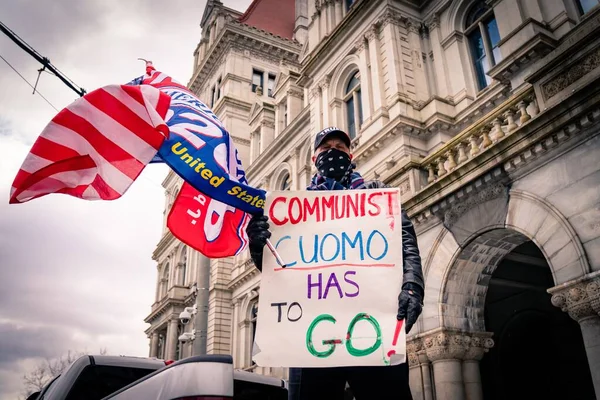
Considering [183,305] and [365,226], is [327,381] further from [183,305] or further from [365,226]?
[183,305]

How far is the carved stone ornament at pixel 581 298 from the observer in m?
6.85

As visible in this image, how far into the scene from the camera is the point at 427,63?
16672 mm

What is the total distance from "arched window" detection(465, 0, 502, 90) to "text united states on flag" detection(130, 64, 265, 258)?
11.5 m

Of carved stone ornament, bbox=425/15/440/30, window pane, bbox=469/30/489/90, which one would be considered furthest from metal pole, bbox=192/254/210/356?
carved stone ornament, bbox=425/15/440/30

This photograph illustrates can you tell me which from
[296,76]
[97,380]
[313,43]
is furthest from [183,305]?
[97,380]

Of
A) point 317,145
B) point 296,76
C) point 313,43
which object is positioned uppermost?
point 296,76

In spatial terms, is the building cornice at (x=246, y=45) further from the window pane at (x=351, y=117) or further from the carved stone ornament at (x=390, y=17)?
the carved stone ornament at (x=390, y=17)

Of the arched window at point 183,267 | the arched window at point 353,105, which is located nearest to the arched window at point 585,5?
the arched window at point 353,105

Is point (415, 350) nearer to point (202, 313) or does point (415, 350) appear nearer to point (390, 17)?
point (202, 313)

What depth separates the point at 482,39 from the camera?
48.9 feet

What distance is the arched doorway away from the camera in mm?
12648

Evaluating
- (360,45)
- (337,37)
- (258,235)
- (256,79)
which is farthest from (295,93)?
(258,235)

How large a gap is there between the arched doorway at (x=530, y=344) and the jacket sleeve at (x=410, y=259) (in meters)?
9.85

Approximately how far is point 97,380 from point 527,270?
11.4 m
